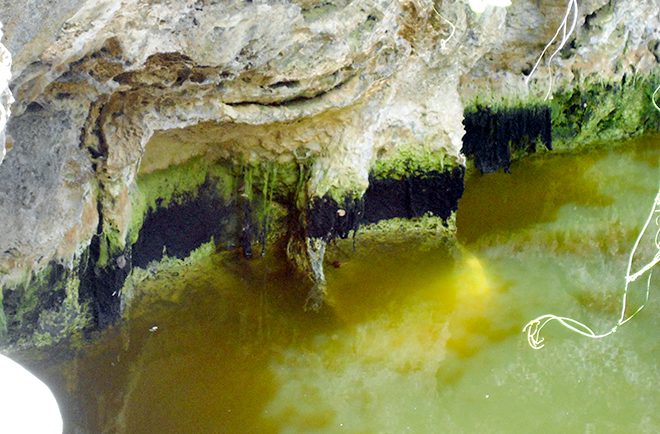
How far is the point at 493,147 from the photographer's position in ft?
21.1

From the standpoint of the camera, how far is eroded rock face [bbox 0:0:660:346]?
3430mm

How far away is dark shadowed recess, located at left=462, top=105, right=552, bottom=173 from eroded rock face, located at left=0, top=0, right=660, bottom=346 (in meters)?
0.88

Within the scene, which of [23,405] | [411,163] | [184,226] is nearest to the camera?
[23,405]

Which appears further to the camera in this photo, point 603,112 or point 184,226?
point 603,112

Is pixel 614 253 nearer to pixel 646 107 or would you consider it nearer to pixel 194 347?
pixel 646 107

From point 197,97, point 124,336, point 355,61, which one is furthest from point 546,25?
point 124,336

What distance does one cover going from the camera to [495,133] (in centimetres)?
643

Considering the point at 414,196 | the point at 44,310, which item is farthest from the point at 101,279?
the point at 414,196

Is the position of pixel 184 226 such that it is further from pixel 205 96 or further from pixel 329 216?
pixel 205 96

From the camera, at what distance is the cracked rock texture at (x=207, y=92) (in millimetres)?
3398

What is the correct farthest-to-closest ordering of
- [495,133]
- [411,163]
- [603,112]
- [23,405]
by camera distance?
[603,112] < [495,133] < [411,163] < [23,405]

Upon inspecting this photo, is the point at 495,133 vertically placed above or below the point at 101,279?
below

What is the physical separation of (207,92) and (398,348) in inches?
62.0

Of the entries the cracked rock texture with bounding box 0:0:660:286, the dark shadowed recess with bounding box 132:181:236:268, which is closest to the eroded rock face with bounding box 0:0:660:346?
the cracked rock texture with bounding box 0:0:660:286
